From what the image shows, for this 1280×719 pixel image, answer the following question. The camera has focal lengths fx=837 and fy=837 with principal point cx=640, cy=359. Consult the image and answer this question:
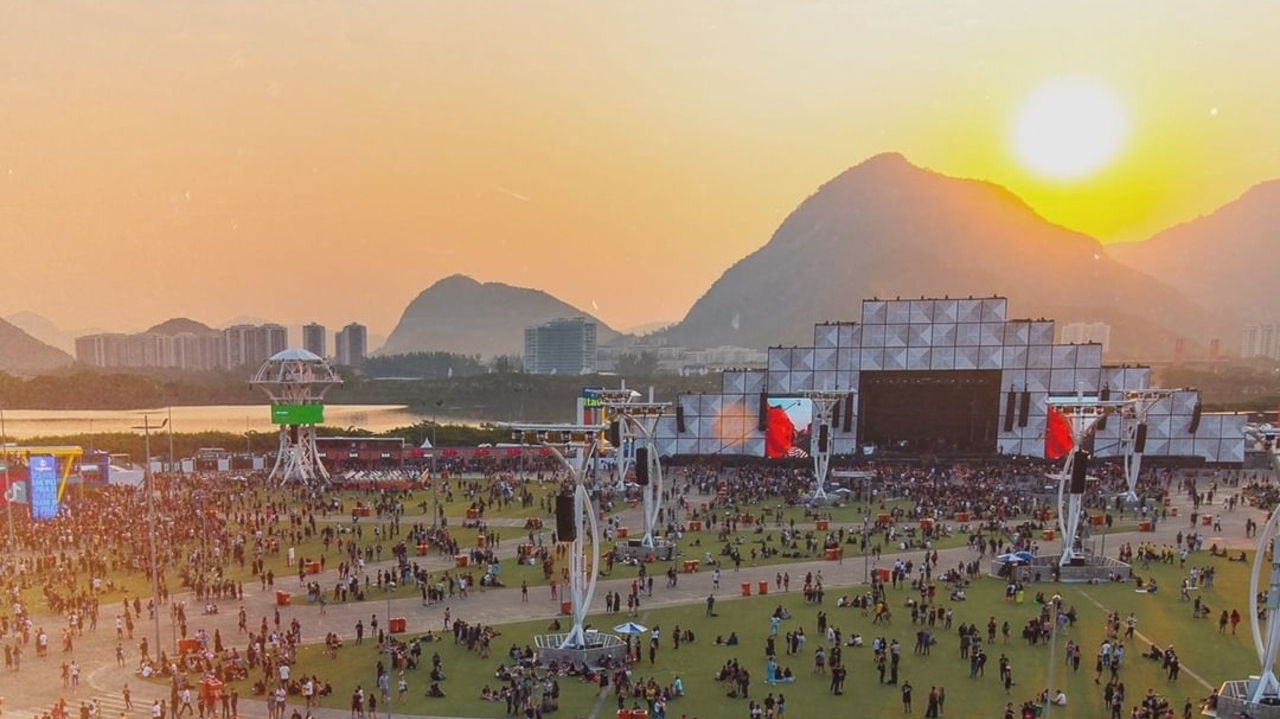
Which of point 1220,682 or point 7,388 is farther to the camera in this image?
point 7,388

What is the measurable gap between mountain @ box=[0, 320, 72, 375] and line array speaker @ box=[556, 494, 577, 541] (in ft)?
523

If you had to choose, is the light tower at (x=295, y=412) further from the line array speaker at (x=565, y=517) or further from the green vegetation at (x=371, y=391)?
the green vegetation at (x=371, y=391)

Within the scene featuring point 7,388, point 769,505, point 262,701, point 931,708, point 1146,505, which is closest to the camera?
point 931,708

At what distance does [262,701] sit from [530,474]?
45.0m

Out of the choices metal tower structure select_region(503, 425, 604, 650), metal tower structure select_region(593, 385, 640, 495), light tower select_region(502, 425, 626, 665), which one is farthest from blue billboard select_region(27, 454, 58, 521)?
metal tower structure select_region(503, 425, 604, 650)

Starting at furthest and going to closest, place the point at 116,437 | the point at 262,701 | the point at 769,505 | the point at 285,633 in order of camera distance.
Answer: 1. the point at 116,437
2. the point at 769,505
3. the point at 285,633
4. the point at 262,701

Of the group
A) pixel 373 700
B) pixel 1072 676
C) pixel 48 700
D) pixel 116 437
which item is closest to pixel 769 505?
pixel 1072 676

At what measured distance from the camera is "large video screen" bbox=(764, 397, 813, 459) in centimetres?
5962

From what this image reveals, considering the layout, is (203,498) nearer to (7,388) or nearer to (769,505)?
(769,505)

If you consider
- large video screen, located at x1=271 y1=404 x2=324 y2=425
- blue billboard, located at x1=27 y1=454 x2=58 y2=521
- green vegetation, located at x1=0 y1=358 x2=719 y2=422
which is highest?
large video screen, located at x1=271 y1=404 x2=324 y2=425

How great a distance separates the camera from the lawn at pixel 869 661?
2180 cm

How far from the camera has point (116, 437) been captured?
78.8 m

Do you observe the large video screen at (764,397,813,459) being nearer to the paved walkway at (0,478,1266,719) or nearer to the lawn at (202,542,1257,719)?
the paved walkway at (0,478,1266,719)

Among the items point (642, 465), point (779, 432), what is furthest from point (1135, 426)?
point (642, 465)
